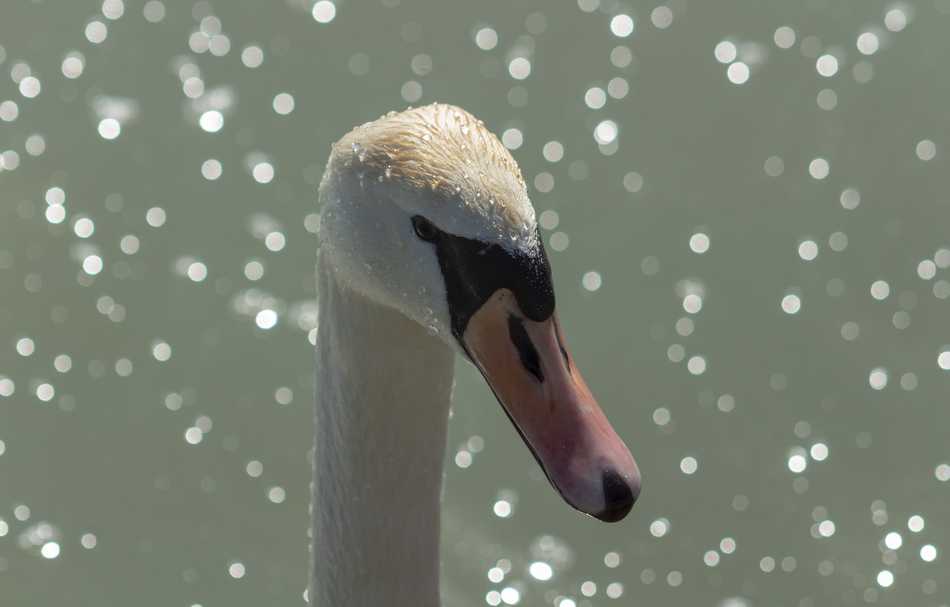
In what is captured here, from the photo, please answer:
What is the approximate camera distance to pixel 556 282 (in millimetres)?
4812

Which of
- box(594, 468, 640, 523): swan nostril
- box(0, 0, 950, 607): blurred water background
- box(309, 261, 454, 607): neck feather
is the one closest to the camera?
box(594, 468, 640, 523): swan nostril

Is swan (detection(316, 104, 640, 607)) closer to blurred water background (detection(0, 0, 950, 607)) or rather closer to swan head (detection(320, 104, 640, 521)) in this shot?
swan head (detection(320, 104, 640, 521))

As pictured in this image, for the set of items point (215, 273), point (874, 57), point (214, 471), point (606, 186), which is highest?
point (874, 57)

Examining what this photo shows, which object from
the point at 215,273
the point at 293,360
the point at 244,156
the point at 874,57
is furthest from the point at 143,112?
the point at 874,57

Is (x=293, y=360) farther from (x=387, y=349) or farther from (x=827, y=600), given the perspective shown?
(x=387, y=349)

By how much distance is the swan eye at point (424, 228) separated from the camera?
2.32 m

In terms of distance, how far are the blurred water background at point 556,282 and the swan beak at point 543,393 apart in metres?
1.83

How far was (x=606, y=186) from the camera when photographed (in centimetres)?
512

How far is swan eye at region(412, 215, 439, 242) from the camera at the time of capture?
2316 millimetres

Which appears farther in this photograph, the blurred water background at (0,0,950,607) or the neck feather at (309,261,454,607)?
the blurred water background at (0,0,950,607)

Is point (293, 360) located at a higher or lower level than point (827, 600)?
higher

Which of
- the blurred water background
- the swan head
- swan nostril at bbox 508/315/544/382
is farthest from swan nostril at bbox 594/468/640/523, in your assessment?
the blurred water background

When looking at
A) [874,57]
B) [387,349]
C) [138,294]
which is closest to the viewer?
[387,349]

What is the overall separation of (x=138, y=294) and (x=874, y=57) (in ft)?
9.56
